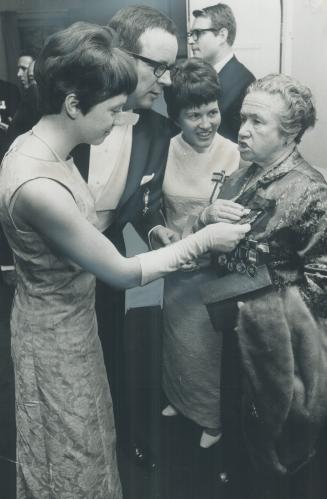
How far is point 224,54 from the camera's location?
1576 mm

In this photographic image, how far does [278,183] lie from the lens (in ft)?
4.91

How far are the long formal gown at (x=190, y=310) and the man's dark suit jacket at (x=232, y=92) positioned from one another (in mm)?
49

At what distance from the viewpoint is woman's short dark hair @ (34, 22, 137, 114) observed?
3.99ft

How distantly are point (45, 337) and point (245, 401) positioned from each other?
2.48ft

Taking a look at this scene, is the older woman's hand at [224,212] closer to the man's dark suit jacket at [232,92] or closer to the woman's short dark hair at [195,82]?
the man's dark suit jacket at [232,92]

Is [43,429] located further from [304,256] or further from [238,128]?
[238,128]

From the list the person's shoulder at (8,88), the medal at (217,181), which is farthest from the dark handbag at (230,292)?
the person's shoulder at (8,88)

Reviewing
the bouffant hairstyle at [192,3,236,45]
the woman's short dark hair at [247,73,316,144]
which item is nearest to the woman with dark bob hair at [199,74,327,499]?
the woman's short dark hair at [247,73,316,144]

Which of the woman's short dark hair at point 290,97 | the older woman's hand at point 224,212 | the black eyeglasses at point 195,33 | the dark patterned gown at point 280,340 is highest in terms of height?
the black eyeglasses at point 195,33

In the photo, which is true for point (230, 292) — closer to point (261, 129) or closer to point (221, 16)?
point (261, 129)

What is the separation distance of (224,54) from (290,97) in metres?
→ 0.28

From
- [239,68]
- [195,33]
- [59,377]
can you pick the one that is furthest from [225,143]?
[59,377]

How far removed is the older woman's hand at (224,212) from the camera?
151cm

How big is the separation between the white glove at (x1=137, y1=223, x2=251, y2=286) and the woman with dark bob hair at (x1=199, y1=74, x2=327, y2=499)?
90 mm
